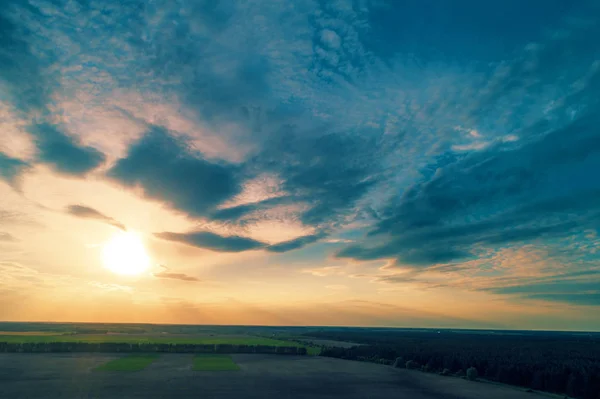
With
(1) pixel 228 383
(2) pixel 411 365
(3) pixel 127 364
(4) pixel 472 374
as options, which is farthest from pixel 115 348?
(4) pixel 472 374

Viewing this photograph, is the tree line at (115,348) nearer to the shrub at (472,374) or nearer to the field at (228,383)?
the field at (228,383)

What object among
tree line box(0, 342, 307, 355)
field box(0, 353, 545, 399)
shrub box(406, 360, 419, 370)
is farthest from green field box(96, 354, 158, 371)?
shrub box(406, 360, 419, 370)

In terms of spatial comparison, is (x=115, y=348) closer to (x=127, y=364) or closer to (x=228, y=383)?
(x=127, y=364)

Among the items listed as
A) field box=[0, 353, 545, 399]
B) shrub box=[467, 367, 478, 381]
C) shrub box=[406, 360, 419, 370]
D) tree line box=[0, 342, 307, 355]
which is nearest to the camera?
field box=[0, 353, 545, 399]

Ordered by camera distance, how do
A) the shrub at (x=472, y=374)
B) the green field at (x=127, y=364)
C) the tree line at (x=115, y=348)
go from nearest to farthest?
the green field at (x=127, y=364) < the shrub at (x=472, y=374) < the tree line at (x=115, y=348)

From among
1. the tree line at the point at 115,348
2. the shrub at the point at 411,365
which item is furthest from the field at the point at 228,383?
the tree line at the point at 115,348

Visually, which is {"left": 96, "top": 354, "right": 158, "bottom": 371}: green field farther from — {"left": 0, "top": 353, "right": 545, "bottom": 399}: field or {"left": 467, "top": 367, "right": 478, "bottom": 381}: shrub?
{"left": 467, "top": 367, "right": 478, "bottom": 381}: shrub

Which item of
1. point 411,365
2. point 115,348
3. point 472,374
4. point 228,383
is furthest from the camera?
point 115,348

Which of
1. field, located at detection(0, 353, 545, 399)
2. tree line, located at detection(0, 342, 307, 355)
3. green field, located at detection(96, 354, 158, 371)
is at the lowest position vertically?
field, located at detection(0, 353, 545, 399)
